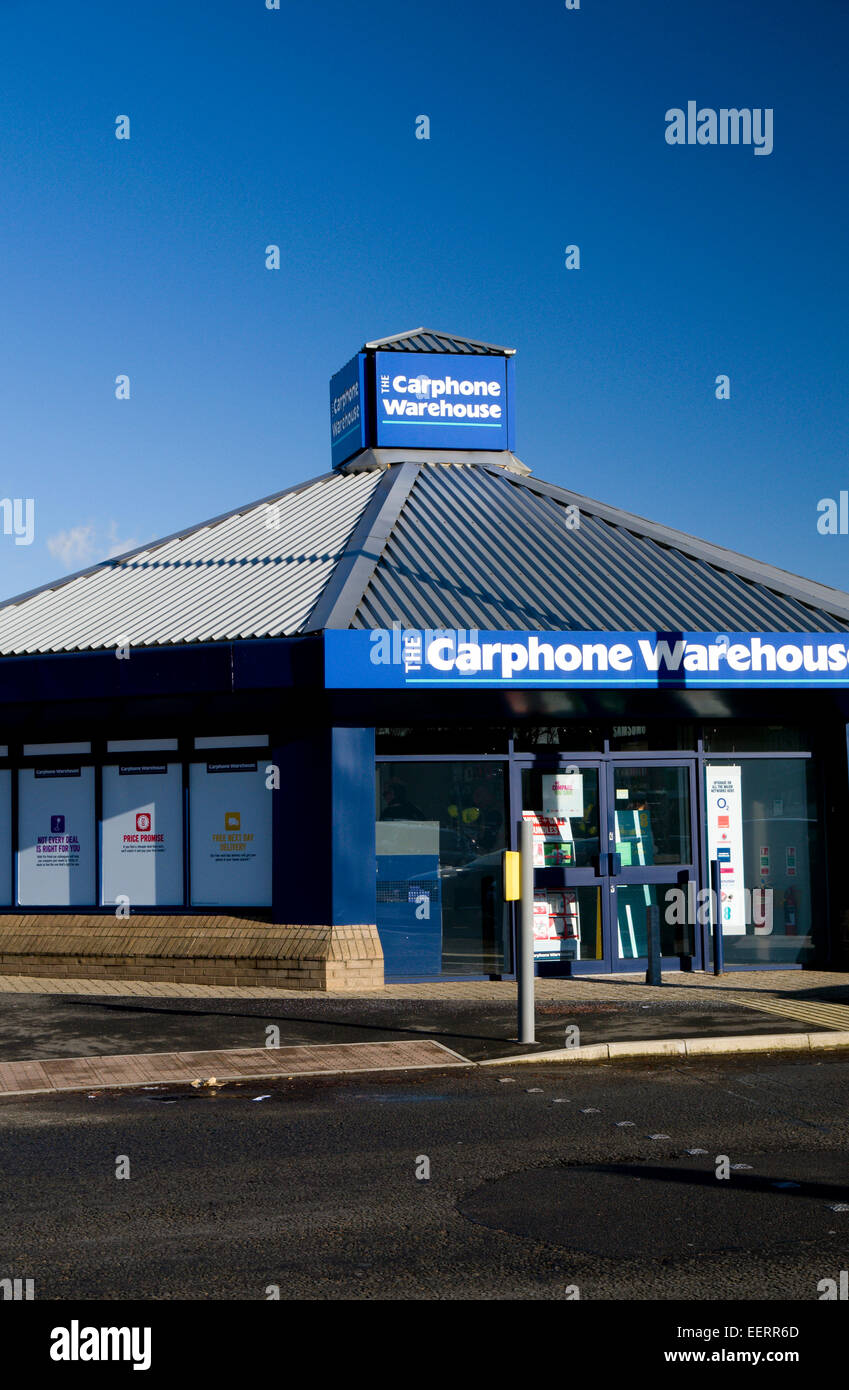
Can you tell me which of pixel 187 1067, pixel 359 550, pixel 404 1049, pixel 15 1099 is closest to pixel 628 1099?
pixel 404 1049

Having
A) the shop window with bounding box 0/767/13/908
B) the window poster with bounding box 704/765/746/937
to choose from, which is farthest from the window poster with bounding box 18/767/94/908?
the window poster with bounding box 704/765/746/937

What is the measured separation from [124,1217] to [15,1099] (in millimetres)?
3459

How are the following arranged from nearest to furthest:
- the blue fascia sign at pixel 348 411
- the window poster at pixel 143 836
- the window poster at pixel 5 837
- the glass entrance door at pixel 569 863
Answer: the glass entrance door at pixel 569 863
the window poster at pixel 143 836
the window poster at pixel 5 837
the blue fascia sign at pixel 348 411

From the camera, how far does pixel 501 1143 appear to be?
8203mm

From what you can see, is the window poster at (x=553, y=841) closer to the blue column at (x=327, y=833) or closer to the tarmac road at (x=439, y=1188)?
the blue column at (x=327, y=833)

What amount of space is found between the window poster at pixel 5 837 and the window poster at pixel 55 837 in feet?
0.53

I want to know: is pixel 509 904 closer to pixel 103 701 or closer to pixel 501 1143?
pixel 103 701

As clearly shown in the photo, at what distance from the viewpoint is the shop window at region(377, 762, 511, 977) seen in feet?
50.7

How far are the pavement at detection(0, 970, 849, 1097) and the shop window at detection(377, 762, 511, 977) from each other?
44 centimetres

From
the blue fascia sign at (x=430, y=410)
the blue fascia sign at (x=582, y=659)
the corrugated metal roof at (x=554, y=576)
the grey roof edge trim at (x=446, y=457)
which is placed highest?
the blue fascia sign at (x=430, y=410)

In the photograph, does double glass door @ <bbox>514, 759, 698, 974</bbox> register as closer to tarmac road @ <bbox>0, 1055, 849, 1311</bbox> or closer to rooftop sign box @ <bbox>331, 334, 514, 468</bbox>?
tarmac road @ <bbox>0, 1055, 849, 1311</bbox>

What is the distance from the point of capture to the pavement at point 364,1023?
36.0 ft

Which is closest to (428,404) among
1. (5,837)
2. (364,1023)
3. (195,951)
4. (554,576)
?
(554,576)

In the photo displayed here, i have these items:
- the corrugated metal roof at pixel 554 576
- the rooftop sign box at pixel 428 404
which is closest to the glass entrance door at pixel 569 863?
the corrugated metal roof at pixel 554 576
